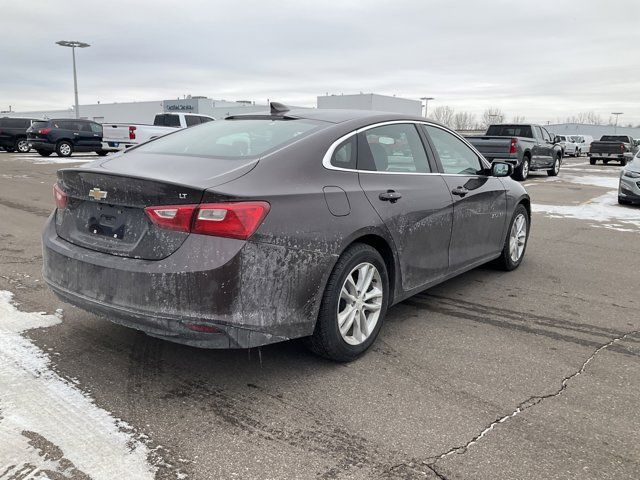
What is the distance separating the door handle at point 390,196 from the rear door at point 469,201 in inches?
33.4

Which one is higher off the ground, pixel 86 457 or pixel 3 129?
pixel 3 129

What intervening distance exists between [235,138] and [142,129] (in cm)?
1840

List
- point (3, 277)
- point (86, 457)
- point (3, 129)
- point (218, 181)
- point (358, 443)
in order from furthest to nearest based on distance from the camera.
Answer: point (3, 129), point (3, 277), point (218, 181), point (358, 443), point (86, 457)

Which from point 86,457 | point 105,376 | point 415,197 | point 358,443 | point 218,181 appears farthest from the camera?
point 415,197

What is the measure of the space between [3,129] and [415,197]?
28894 mm

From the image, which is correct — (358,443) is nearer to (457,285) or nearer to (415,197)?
(415,197)

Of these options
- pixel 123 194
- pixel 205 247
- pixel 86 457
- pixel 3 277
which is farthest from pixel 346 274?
pixel 3 277

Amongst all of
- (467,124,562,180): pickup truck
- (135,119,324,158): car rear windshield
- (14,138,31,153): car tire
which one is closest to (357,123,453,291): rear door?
(135,119,324,158): car rear windshield

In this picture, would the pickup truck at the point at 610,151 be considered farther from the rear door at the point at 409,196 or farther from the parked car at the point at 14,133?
the parked car at the point at 14,133

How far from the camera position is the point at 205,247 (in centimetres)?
279

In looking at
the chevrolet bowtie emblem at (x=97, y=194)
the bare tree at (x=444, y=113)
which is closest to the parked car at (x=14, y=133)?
the chevrolet bowtie emblem at (x=97, y=194)

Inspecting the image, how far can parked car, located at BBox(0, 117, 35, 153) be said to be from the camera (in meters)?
27.3

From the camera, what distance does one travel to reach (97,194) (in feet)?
10.4

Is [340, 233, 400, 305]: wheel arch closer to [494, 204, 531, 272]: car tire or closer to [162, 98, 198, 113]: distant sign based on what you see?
[494, 204, 531, 272]: car tire
